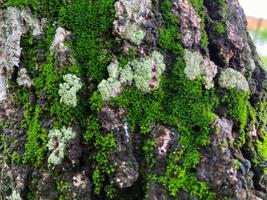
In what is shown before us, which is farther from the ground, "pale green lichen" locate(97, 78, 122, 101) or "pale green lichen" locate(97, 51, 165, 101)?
"pale green lichen" locate(97, 51, 165, 101)

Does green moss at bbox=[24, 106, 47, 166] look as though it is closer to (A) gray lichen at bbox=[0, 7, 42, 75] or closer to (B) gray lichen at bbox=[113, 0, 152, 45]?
(A) gray lichen at bbox=[0, 7, 42, 75]

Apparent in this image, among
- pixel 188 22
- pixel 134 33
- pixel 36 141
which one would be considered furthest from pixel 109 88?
pixel 188 22

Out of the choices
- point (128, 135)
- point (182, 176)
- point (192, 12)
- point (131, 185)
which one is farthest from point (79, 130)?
point (192, 12)

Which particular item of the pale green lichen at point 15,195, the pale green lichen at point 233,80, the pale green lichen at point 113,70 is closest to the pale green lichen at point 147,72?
the pale green lichen at point 113,70

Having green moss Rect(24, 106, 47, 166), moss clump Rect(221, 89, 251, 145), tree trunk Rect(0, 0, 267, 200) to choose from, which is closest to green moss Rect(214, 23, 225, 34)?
tree trunk Rect(0, 0, 267, 200)

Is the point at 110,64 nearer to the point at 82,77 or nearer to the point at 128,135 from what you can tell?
the point at 82,77

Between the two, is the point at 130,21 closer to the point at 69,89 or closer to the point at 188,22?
the point at 188,22
